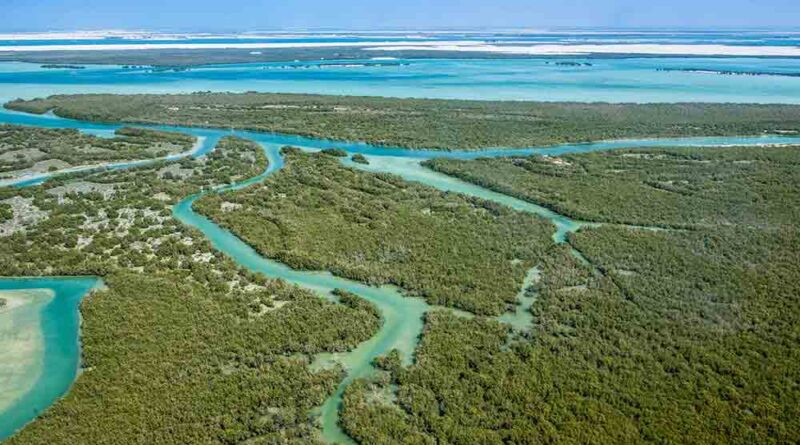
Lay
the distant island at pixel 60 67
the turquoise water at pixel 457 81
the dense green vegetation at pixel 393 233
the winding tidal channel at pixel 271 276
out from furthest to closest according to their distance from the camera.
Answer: the distant island at pixel 60 67 < the turquoise water at pixel 457 81 < the dense green vegetation at pixel 393 233 < the winding tidal channel at pixel 271 276

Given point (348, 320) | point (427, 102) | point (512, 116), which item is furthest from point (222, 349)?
point (427, 102)

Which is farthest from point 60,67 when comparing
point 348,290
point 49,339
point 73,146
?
point 348,290

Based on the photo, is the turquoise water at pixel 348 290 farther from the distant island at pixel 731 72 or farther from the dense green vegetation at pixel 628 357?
the distant island at pixel 731 72

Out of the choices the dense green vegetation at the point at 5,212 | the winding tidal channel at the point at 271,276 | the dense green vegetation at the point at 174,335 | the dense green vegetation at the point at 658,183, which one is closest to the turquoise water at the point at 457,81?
the dense green vegetation at the point at 658,183

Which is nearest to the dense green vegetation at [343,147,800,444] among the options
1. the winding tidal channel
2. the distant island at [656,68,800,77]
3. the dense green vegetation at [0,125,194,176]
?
the winding tidal channel

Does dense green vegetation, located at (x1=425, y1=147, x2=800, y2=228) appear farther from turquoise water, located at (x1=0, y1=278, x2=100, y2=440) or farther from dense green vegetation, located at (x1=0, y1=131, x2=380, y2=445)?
turquoise water, located at (x1=0, y1=278, x2=100, y2=440)
